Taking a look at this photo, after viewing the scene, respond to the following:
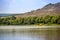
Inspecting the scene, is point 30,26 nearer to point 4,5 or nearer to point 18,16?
point 18,16

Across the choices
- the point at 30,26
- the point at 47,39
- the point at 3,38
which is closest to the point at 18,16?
the point at 30,26

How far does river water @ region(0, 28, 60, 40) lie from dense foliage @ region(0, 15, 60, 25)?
12cm

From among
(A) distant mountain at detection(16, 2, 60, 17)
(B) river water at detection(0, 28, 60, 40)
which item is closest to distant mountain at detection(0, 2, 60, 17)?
(A) distant mountain at detection(16, 2, 60, 17)

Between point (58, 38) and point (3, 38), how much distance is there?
2.80 feet

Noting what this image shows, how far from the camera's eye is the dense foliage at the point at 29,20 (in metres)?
2.67

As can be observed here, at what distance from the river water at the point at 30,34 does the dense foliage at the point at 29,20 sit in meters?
0.12

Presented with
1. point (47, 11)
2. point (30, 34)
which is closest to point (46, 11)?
point (47, 11)

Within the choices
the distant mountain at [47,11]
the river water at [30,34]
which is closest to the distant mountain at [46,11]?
the distant mountain at [47,11]

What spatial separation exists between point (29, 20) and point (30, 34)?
240 millimetres

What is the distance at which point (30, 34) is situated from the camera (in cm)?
261

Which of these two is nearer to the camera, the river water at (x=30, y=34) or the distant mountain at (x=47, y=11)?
the river water at (x=30, y=34)

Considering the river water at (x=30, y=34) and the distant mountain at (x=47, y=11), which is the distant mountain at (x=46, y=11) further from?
the river water at (x=30, y=34)

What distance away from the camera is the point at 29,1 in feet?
8.84

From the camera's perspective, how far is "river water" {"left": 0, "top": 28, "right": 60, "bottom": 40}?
2543 mm
